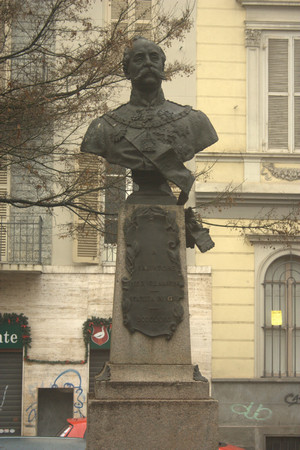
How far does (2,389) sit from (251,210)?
546 cm

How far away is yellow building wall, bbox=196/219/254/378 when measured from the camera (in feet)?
62.6

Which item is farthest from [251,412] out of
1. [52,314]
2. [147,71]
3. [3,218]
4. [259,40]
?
[147,71]

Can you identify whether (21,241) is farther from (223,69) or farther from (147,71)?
(147,71)

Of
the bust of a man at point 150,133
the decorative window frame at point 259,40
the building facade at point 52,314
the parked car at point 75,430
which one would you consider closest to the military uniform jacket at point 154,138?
the bust of a man at point 150,133

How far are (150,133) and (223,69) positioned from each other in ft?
35.5

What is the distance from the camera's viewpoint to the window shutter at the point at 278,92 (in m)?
19.7

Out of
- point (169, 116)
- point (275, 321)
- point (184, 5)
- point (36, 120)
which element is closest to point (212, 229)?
point (275, 321)

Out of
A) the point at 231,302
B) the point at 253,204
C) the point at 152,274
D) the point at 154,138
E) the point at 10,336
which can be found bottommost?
the point at 10,336

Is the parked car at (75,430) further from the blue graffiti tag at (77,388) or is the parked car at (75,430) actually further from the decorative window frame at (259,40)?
the decorative window frame at (259,40)

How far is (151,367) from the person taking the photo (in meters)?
8.82

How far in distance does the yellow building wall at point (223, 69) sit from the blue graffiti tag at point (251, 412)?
15.0 feet

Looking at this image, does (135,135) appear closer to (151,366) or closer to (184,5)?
(151,366)

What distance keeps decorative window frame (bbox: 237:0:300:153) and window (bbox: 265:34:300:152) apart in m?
0.13

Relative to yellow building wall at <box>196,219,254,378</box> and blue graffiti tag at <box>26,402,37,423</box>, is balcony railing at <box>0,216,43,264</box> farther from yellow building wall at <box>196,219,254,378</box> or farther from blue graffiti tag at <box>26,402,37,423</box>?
yellow building wall at <box>196,219,254,378</box>
